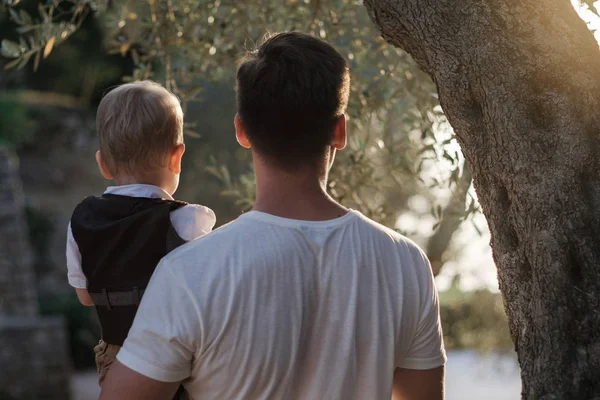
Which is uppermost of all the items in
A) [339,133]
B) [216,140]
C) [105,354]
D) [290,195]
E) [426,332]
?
[339,133]

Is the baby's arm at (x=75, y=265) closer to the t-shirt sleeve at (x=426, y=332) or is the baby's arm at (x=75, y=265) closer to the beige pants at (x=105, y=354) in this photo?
the beige pants at (x=105, y=354)

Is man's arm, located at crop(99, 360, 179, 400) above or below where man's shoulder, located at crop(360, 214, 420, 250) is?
below

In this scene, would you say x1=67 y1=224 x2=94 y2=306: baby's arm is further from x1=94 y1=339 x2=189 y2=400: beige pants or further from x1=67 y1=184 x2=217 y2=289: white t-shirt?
x1=94 y1=339 x2=189 y2=400: beige pants

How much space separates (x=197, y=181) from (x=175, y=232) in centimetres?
1403

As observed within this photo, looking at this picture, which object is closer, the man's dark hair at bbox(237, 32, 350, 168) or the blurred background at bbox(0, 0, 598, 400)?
the man's dark hair at bbox(237, 32, 350, 168)

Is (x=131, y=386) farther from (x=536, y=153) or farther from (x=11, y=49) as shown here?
(x=11, y=49)

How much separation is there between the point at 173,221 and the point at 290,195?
0.74 m

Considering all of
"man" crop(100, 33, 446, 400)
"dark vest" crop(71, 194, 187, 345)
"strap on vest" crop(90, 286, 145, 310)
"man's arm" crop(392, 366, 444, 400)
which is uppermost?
"man" crop(100, 33, 446, 400)

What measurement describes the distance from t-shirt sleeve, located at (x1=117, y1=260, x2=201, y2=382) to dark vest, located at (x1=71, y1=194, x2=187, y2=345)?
2.18 ft

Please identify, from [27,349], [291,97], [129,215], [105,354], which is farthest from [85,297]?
[27,349]

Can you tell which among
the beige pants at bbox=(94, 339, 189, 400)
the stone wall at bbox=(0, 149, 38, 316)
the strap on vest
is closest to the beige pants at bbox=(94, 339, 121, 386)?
the beige pants at bbox=(94, 339, 189, 400)

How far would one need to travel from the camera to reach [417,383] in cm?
226

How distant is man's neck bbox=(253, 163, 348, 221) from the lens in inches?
80.3

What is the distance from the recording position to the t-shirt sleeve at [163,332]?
1.91m
